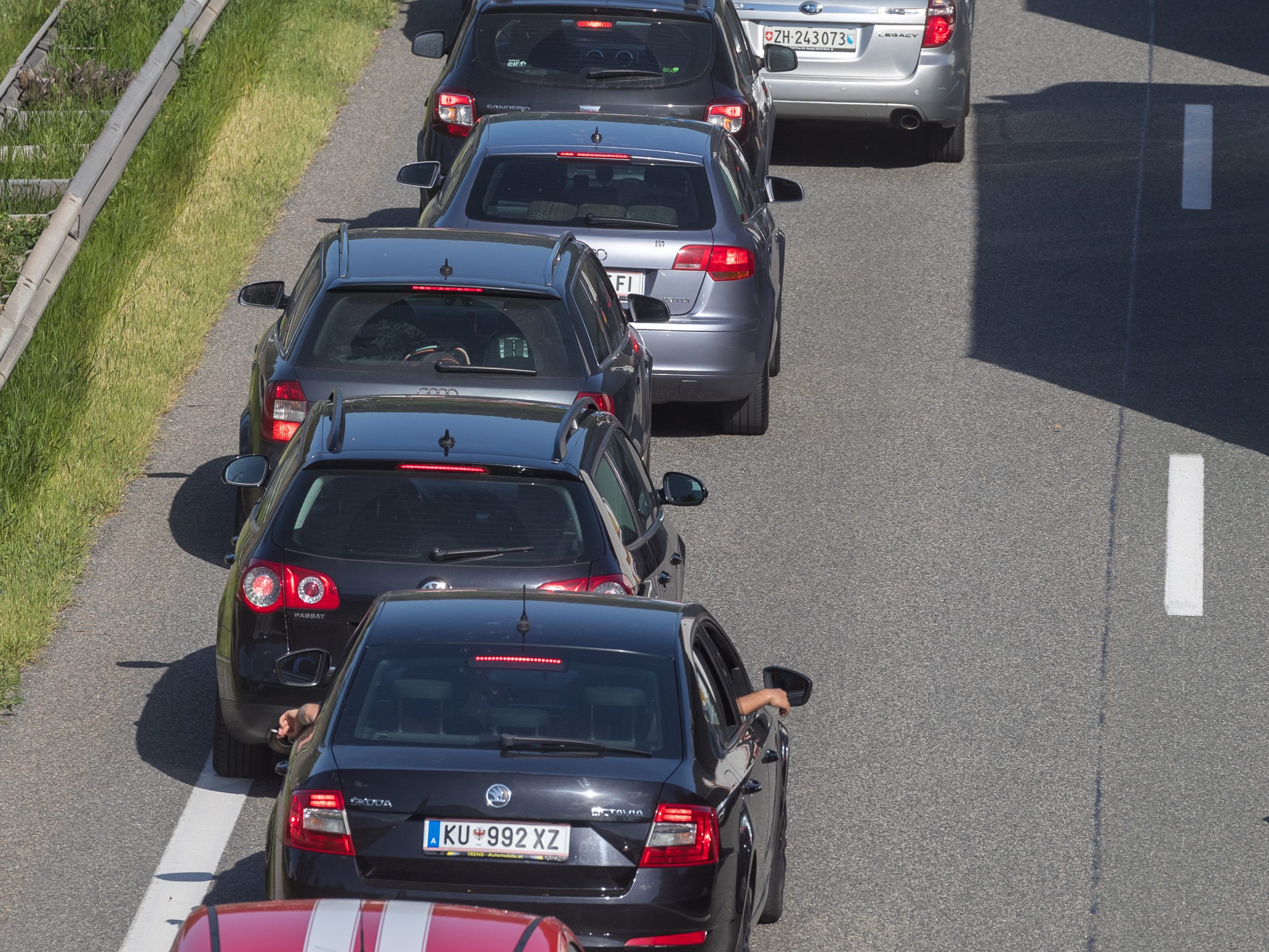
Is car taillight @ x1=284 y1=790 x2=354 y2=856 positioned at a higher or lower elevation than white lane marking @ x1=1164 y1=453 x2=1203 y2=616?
higher

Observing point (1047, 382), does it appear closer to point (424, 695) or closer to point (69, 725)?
point (69, 725)

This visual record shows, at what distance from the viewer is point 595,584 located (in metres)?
8.22

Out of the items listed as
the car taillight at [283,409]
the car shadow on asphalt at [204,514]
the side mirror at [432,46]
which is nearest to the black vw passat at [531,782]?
the car taillight at [283,409]

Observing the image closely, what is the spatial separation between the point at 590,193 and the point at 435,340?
2.69 m

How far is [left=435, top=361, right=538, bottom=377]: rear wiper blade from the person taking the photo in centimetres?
1043

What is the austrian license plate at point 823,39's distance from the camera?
1894 centimetres

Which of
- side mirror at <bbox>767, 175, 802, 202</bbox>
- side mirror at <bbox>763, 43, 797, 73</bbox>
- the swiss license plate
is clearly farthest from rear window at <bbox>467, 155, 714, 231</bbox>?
side mirror at <bbox>763, 43, 797, 73</bbox>

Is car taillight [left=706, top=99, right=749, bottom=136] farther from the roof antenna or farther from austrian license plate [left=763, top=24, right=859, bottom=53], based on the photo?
the roof antenna

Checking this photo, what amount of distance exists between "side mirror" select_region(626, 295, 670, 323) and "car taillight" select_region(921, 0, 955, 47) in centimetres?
730

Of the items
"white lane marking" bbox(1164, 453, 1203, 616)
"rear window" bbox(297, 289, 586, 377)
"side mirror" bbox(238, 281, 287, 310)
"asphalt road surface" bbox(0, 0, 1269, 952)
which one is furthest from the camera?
"side mirror" bbox(238, 281, 287, 310)

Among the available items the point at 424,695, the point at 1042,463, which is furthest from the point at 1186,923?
the point at 1042,463

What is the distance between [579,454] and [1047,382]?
296 inches

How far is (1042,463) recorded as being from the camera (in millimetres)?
13844

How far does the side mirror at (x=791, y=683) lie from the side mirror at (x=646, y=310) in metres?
4.96
